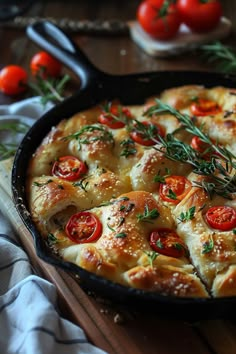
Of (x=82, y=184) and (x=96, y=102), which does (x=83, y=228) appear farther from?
(x=96, y=102)

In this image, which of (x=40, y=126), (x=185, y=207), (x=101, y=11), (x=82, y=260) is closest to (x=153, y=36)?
(x=101, y=11)

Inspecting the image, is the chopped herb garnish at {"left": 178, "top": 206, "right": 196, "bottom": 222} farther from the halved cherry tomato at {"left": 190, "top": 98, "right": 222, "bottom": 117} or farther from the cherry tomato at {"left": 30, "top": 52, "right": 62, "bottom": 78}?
the cherry tomato at {"left": 30, "top": 52, "right": 62, "bottom": 78}

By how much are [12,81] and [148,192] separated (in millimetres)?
1676

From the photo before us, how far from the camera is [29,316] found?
7.43 feet

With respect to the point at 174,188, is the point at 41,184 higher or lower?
higher

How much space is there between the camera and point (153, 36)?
432cm

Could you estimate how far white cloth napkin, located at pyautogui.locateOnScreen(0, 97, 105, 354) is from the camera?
86.0 inches

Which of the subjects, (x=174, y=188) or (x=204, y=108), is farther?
(x=204, y=108)

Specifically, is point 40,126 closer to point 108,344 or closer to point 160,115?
point 160,115

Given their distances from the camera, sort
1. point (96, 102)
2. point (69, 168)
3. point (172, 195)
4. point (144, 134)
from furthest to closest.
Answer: point (96, 102)
point (144, 134)
point (69, 168)
point (172, 195)

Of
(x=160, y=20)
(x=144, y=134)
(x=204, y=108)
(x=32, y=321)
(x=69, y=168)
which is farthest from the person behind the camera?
(x=160, y=20)

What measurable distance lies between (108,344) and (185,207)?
0.68 meters

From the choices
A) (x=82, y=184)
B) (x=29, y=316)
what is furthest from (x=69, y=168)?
(x=29, y=316)

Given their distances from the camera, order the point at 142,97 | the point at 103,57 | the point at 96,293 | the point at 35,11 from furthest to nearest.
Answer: the point at 35,11 < the point at 103,57 < the point at 142,97 < the point at 96,293
